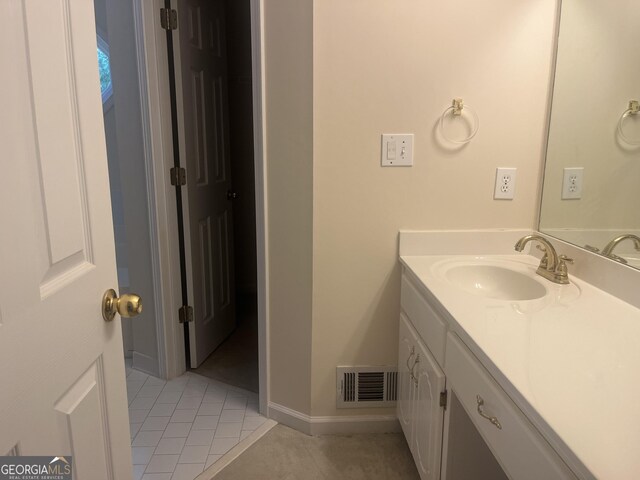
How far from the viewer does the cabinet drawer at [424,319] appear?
1231 millimetres

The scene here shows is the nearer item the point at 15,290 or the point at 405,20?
the point at 15,290

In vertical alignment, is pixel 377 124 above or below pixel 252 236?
Result: above

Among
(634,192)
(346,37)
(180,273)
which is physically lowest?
(180,273)

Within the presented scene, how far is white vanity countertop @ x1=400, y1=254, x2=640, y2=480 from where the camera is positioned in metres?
0.61

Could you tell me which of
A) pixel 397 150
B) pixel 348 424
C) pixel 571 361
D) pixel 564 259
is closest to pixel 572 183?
pixel 564 259

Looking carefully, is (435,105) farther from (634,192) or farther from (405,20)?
(634,192)

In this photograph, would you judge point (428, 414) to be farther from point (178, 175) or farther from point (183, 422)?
point (178, 175)

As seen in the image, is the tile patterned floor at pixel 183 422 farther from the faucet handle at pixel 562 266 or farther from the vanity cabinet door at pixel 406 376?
the faucet handle at pixel 562 266

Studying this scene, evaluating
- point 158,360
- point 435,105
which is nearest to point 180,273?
point 158,360

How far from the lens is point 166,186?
2.11 m

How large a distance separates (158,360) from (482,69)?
2.09m

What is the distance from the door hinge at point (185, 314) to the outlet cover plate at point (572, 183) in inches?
73.2

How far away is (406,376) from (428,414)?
0.98 feet

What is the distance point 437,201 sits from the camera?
1701mm
